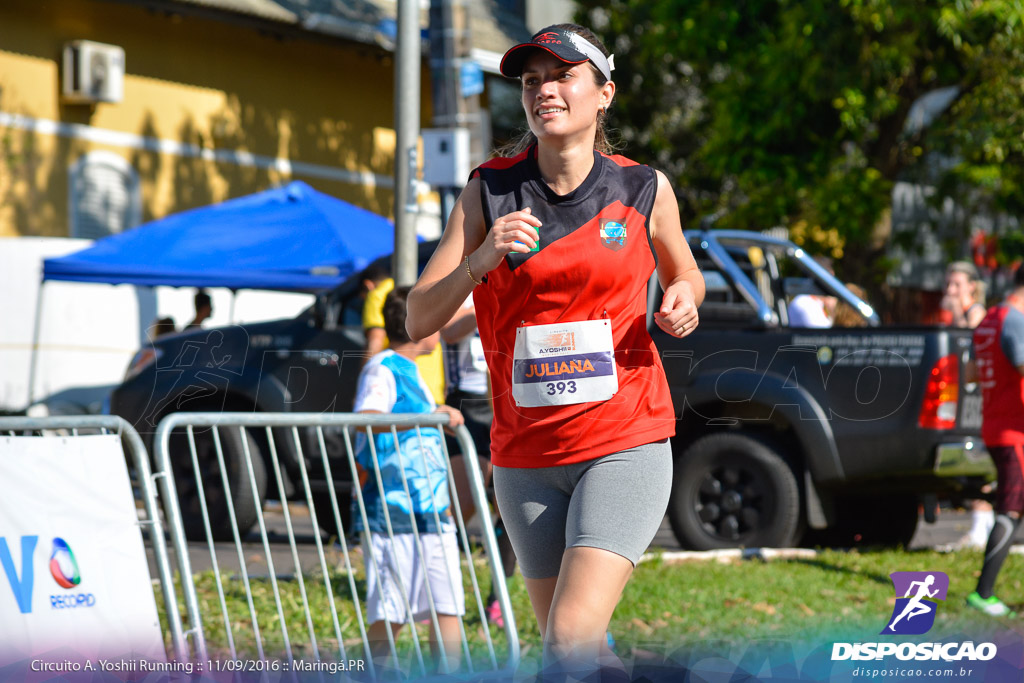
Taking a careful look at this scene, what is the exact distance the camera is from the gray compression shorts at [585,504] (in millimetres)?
2764

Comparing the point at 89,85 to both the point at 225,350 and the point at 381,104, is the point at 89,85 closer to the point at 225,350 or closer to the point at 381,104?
the point at 381,104

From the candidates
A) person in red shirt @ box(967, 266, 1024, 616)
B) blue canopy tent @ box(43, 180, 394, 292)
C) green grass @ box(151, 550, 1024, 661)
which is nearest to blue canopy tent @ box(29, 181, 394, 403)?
blue canopy tent @ box(43, 180, 394, 292)

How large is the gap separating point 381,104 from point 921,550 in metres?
12.8

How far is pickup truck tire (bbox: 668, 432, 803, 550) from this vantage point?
7.62 meters

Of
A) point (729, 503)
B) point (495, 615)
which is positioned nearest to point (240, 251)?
point (729, 503)

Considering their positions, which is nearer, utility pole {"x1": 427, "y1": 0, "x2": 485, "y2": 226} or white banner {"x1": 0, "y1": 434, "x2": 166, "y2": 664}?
white banner {"x1": 0, "y1": 434, "x2": 166, "y2": 664}

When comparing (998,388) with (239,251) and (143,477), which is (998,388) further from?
(239,251)

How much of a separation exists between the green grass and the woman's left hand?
2.04 meters

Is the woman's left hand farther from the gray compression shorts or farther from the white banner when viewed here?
the white banner

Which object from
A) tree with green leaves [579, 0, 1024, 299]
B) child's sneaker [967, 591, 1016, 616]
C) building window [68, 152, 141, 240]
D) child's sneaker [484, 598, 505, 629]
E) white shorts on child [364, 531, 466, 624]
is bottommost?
child's sneaker [967, 591, 1016, 616]

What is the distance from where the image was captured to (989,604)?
621 centimetres

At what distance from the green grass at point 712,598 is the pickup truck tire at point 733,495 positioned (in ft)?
1.14

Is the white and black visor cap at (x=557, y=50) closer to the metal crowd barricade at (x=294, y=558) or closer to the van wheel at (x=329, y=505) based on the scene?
the metal crowd barricade at (x=294, y=558)

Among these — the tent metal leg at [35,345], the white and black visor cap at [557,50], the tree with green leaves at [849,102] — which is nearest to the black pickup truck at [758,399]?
the white and black visor cap at [557,50]
